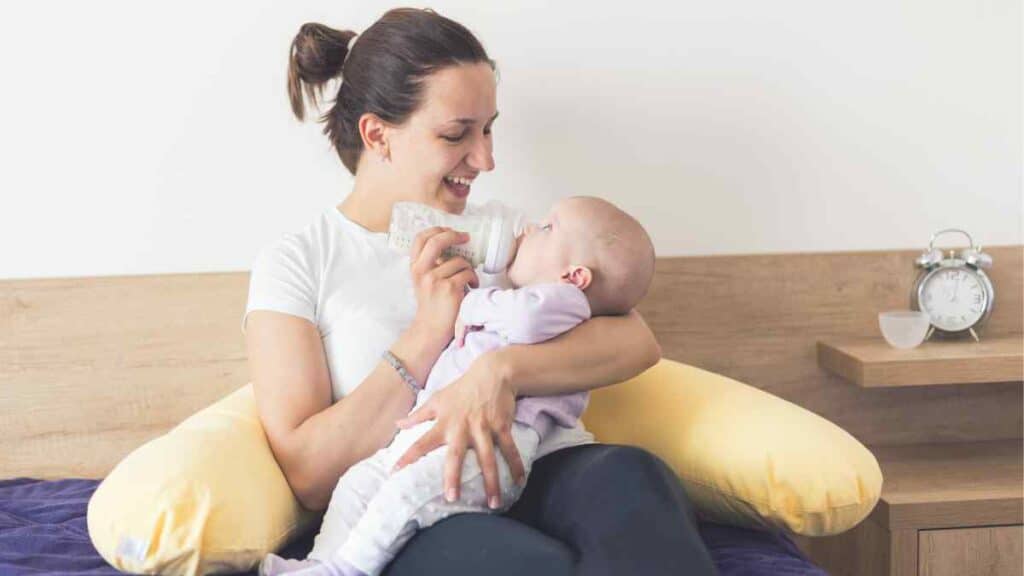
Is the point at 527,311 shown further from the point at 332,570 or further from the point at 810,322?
the point at 810,322

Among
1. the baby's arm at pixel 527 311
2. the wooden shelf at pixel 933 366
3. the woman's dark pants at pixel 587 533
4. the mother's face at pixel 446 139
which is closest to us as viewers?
the woman's dark pants at pixel 587 533

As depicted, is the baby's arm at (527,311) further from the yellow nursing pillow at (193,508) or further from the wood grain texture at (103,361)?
the wood grain texture at (103,361)

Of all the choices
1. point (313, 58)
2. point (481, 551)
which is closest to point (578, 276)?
point (481, 551)

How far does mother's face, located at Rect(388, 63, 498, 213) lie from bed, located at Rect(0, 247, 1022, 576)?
457mm

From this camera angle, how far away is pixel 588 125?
6.83ft

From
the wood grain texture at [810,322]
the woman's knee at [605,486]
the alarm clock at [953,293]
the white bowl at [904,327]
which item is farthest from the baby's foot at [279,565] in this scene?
the alarm clock at [953,293]

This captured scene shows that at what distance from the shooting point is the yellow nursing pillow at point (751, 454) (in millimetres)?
1485

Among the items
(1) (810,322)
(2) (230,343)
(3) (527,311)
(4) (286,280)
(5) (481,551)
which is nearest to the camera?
(5) (481,551)

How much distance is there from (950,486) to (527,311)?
87cm

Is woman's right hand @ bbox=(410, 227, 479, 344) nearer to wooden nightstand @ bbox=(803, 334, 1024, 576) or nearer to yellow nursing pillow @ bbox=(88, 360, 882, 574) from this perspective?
yellow nursing pillow @ bbox=(88, 360, 882, 574)

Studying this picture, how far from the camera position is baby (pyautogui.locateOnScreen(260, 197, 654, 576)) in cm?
134

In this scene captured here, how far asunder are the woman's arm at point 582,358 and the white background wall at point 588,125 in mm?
537

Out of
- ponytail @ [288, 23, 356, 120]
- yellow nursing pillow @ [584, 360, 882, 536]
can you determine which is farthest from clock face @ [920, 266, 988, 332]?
ponytail @ [288, 23, 356, 120]

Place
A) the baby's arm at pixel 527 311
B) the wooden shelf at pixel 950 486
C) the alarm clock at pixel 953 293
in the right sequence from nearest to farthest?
the baby's arm at pixel 527 311 → the wooden shelf at pixel 950 486 → the alarm clock at pixel 953 293
